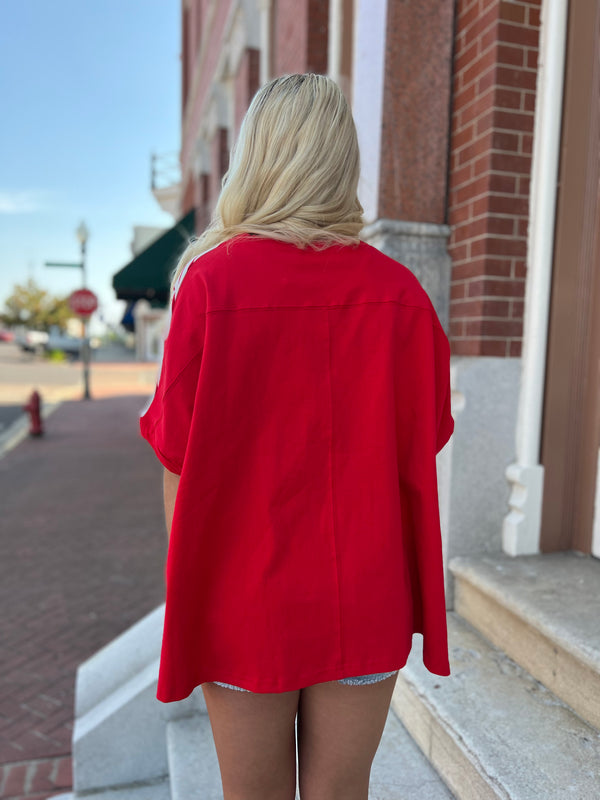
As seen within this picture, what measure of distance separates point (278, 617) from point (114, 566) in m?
4.39

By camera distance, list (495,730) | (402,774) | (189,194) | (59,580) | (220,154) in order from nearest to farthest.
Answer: (495,730) < (402,774) < (59,580) < (220,154) < (189,194)

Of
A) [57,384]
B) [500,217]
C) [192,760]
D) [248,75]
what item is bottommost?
[57,384]

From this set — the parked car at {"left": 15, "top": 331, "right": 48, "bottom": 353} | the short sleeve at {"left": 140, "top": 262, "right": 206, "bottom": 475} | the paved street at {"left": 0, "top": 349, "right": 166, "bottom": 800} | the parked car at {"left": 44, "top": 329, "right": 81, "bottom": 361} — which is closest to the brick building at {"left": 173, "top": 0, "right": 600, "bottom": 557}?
the short sleeve at {"left": 140, "top": 262, "right": 206, "bottom": 475}

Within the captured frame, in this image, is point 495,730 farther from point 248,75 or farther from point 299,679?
point 248,75

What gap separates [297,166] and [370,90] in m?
2.11

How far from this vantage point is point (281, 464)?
120cm

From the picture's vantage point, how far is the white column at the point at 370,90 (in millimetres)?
2912

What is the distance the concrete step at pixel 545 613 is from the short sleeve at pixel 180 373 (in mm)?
1528

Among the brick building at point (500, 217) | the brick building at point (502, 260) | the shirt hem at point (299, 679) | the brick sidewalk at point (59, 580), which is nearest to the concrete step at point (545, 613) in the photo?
the brick building at point (502, 260)

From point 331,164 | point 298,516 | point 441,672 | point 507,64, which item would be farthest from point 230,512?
point 507,64

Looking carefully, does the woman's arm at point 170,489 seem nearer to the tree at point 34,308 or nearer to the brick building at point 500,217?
the brick building at point 500,217

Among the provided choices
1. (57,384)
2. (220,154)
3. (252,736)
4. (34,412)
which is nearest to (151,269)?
(220,154)

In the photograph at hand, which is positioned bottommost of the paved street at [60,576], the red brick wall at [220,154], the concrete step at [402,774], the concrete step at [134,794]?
the paved street at [60,576]

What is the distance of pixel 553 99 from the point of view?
8.67ft
